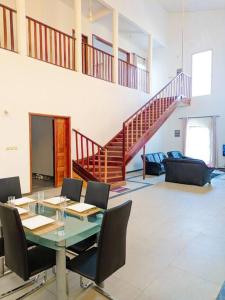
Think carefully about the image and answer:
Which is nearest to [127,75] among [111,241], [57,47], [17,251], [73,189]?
[57,47]

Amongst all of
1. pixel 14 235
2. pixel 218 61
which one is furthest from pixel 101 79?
pixel 14 235

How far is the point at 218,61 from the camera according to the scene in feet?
32.7

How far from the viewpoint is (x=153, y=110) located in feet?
29.3

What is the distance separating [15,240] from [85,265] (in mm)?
592

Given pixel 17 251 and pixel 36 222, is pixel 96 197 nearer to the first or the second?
pixel 36 222

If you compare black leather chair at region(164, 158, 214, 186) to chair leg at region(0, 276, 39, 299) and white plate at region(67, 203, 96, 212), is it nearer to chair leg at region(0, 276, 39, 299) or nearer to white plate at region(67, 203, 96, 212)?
white plate at region(67, 203, 96, 212)

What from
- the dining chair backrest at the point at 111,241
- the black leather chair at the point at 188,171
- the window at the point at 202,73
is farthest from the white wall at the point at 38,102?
the window at the point at 202,73

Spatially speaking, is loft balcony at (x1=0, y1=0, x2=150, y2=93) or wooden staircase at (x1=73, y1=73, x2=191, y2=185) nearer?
loft balcony at (x1=0, y1=0, x2=150, y2=93)

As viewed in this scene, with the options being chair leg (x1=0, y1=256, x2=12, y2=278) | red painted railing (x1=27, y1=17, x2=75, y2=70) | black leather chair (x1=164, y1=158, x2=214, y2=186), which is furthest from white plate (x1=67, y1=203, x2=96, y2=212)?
black leather chair (x1=164, y1=158, x2=214, y2=186)

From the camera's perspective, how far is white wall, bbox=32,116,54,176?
760 centimetres

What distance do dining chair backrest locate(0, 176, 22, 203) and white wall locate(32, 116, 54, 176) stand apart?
439cm

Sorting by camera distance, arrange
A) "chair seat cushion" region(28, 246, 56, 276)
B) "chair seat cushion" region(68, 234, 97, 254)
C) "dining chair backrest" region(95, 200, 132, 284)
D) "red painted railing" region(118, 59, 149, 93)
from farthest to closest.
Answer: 1. "red painted railing" region(118, 59, 149, 93)
2. "chair seat cushion" region(68, 234, 97, 254)
3. "chair seat cushion" region(28, 246, 56, 276)
4. "dining chair backrest" region(95, 200, 132, 284)

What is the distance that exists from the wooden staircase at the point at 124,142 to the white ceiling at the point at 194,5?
2729 millimetres

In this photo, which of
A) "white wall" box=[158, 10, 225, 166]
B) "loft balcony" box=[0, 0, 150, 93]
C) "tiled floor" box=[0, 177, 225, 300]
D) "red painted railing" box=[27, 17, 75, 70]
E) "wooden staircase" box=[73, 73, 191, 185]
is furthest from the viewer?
"white wall" box=[158, 10, 225, 166]
